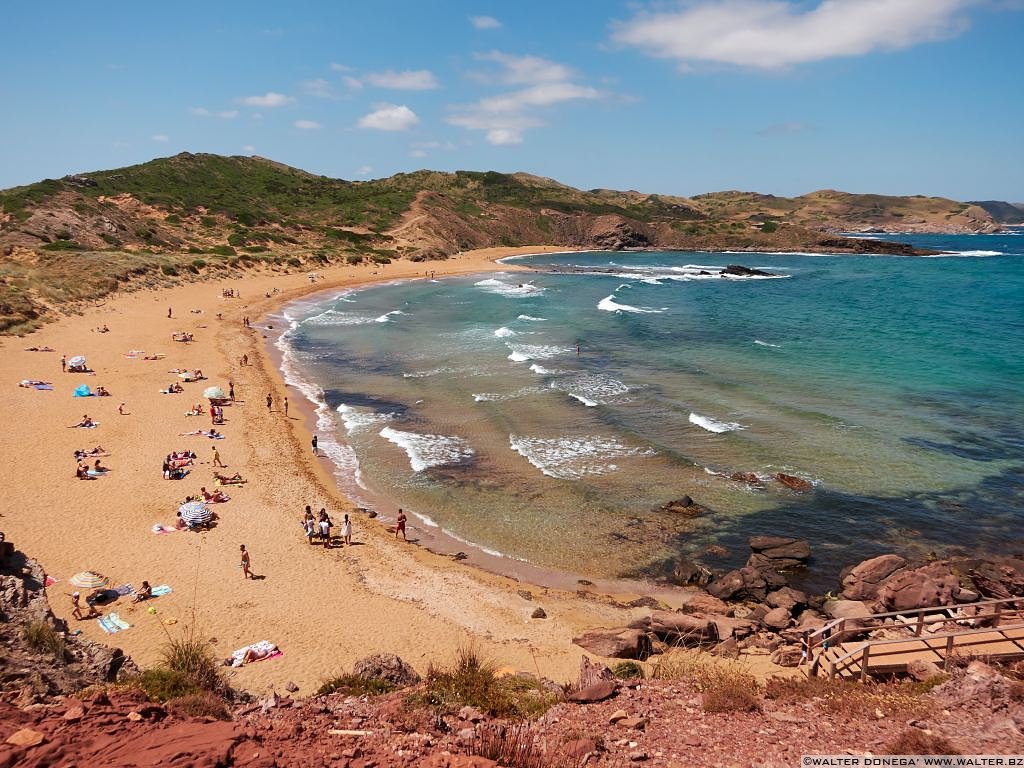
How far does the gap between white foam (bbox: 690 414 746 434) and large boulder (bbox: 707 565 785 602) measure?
38.8 ft

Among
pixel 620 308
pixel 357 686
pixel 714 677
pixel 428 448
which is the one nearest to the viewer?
pixel 357 686

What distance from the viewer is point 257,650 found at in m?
14.2

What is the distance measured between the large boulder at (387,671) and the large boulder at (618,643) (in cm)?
495

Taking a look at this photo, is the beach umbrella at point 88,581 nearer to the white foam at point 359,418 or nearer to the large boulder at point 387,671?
the large boulder at point 387,671

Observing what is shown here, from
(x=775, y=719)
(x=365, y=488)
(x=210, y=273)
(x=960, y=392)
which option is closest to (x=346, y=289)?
(x=210, y=273)

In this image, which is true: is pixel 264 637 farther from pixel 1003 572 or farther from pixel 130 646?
pixel 1003 572

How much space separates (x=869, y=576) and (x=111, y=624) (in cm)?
1995

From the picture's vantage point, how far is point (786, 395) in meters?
34.2

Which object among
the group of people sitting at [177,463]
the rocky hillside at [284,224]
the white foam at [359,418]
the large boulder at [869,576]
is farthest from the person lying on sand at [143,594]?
the rocky hillside at [284,224]

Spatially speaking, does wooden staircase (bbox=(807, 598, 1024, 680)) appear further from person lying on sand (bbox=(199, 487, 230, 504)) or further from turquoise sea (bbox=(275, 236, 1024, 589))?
person lying on sand (bbox=(199, 487, 230, 504))

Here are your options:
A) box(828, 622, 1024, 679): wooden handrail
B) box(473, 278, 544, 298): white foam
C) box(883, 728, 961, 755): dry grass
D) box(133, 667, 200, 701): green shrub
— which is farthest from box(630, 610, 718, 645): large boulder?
box(473, 278, 544, 298): white foam

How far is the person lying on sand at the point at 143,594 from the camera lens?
16016 mm

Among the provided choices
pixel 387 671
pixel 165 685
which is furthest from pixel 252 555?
pixel 165 685

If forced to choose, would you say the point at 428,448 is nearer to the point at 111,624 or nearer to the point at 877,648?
the point at 111,624
